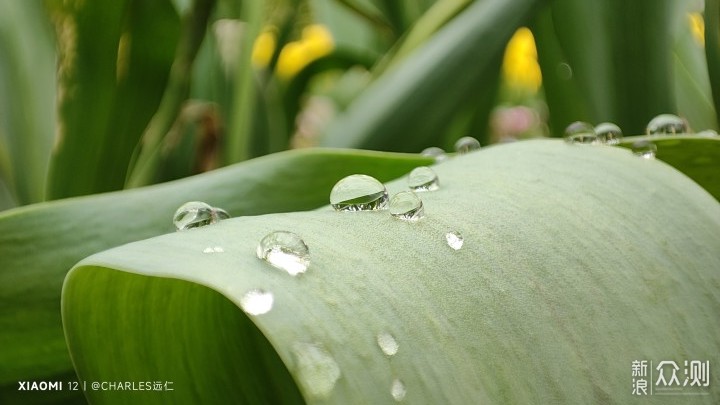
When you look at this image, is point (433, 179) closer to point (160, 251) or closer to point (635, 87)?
point (160, 251)

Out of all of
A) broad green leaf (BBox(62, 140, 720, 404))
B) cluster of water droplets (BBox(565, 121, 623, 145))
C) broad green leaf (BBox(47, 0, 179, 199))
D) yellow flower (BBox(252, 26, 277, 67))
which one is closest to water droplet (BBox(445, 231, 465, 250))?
broad green leaf (BBox(62, 140, 720, 404))

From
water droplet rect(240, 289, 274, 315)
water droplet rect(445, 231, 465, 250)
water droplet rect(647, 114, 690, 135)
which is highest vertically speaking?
water droplet rect(647, 114, 690, 135)

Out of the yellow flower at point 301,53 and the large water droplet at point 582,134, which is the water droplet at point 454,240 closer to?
the large water droplet at point 582,134

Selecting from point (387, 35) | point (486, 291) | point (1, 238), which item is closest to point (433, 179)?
point (486, 291)

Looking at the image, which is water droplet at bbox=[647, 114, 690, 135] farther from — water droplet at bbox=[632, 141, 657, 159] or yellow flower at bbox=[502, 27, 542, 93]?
yellow flower at bbox=[502, 27, 542, 93]

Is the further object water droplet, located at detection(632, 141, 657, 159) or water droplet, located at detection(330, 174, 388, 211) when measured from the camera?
water droplet, located at detection(632, 141, 657, 159)

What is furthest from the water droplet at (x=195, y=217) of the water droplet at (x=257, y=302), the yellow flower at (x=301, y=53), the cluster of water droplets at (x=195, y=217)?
the yellow flower at (x=301, y=53)
